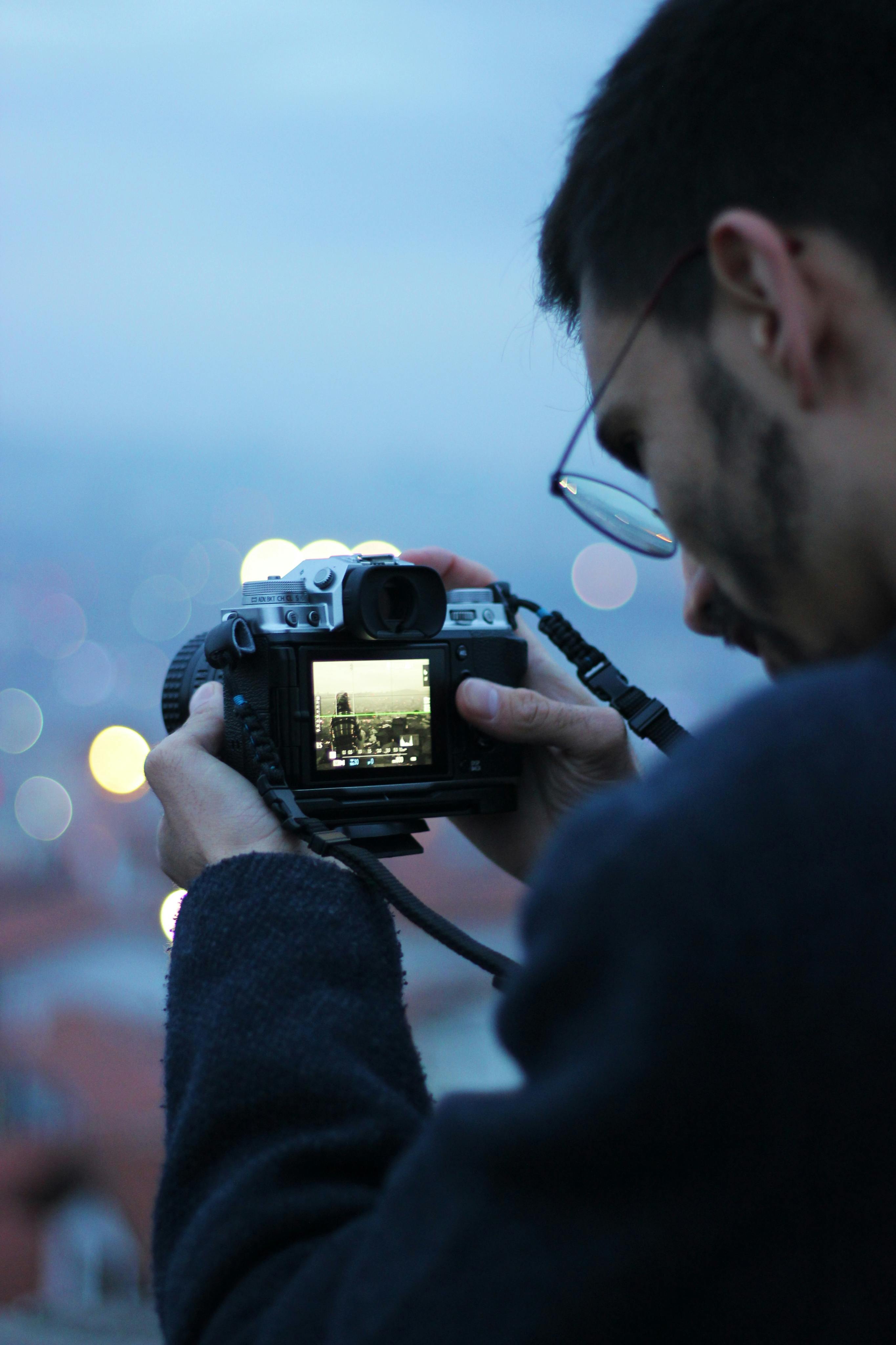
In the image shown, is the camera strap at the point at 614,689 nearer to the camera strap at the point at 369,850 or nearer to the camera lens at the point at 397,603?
the camera strap at the point at 369,850

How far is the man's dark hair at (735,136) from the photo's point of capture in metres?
0.61

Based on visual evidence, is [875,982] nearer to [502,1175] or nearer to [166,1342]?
[502,1175]

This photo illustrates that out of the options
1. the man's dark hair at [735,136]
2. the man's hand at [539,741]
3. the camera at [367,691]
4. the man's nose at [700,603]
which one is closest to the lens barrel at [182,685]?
the camera at [367,691]

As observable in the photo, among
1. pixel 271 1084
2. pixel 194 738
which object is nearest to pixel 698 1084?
pixel 271 1084

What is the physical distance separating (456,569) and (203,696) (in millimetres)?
474

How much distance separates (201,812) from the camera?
45.4 inches

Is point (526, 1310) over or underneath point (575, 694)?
underneath

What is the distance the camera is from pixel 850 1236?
→ 0.46 m

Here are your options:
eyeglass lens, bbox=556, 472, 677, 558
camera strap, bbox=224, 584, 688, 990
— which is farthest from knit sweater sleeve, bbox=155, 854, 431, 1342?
eyeglass lens, bbox=556, 472, 677, 558

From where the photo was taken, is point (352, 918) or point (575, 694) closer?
point (352, 918)

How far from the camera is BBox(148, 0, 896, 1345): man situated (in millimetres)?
436

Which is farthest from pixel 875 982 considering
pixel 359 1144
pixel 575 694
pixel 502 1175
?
pixel 575 694

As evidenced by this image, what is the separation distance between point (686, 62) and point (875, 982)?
22.8 inches

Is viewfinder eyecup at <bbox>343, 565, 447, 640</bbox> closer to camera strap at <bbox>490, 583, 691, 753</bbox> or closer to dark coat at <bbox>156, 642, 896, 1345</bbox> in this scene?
camera strap at <bbox>490, 583, 691, 753</bbox>
